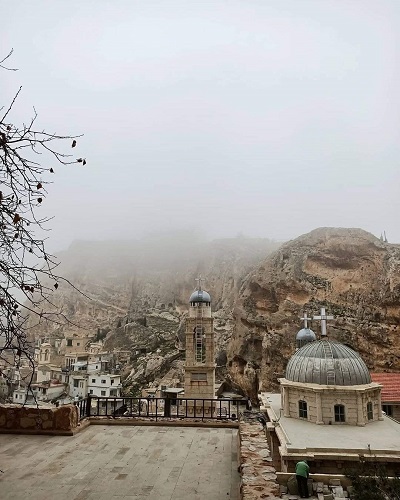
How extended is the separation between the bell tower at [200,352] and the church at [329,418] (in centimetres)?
1877

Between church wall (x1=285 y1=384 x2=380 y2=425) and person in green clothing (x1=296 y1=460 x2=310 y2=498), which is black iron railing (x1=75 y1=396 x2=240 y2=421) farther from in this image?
person in green clothing (x1=296 y1=460 x2=310 y2=498)

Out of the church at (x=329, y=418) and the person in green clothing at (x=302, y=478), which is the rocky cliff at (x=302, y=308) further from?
the person in green clothing at (x=302, y=478)

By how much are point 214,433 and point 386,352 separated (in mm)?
30022

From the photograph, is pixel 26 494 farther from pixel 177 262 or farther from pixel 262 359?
pixel 177 262

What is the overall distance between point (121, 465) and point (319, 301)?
1345 inches

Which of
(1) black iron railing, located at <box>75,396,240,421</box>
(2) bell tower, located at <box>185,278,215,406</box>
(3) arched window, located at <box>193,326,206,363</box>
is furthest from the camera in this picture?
(3) arched window, located at <box>193,326,206,363</box>

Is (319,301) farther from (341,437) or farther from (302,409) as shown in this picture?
(341,437)

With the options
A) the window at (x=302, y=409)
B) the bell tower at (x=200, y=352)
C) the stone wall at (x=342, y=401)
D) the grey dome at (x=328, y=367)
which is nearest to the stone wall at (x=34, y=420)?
the stone wall at (x=342, y=401)

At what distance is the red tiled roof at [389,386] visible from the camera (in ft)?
76.6

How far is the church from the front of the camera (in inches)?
407

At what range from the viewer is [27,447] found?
332 inches

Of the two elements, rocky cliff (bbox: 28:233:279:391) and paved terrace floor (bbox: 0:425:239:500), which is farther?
rocky cliff (bbox: 28:233:279:391)

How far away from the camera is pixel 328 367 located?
47.7 ft

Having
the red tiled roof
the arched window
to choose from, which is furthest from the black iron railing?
the red tiled roof
